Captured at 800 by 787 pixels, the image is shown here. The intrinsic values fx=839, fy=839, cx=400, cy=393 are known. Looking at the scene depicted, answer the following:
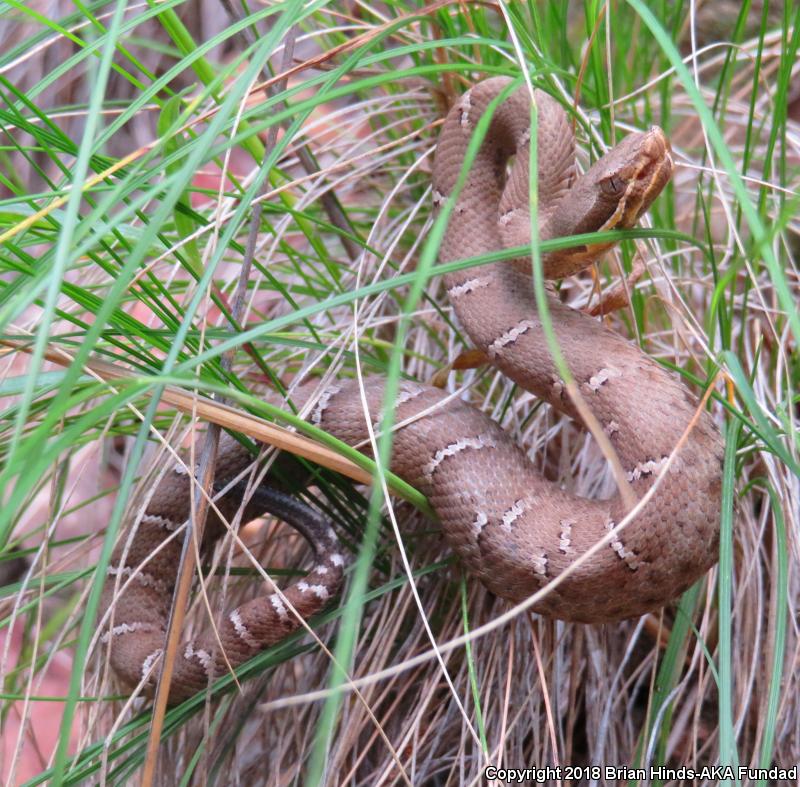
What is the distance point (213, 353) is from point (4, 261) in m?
0.60

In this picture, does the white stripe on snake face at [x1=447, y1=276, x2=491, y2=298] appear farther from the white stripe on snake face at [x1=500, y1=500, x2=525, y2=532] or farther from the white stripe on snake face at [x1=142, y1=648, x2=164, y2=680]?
the white stripe on snake face at [x1=142, y1=648, x2=164, y2=680]

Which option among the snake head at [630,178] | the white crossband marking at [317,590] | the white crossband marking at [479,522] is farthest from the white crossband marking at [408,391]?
the snake head at [630,178]

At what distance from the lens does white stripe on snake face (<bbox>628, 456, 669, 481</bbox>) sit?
5.76 feet

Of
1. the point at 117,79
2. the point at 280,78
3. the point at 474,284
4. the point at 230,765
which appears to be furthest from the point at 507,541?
the point at 117,79

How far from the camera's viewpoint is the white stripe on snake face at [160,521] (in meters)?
2.15

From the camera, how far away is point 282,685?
2244 mm

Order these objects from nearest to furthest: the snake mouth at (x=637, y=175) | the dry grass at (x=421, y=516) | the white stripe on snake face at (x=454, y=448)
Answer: the snake mouth at (x=637, y=175) → the dry grass at (x=421, y=516) → the white stripe on snake face at (x=454, y=448)

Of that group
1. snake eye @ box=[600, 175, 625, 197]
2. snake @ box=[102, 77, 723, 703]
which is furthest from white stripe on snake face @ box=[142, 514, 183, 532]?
snake eye @ box=[600, 175, 625, 197]

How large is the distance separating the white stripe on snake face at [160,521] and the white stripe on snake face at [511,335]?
914 mm

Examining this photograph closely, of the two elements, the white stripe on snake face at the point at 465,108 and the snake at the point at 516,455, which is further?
the white stripe on snake face at the point at 465,108

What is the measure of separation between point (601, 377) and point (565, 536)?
1.20 ft

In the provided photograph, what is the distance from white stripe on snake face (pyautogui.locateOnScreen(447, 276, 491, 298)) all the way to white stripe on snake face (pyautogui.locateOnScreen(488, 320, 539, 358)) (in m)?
0.17

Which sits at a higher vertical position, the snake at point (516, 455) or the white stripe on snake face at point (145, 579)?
the snake at point (516, 455)

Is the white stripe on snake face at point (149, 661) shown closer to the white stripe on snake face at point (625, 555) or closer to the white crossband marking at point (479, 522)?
the white crossband marking at point (479, 522)
